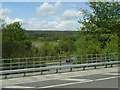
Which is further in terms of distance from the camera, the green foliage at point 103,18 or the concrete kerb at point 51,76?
the green foliage at point 103,18

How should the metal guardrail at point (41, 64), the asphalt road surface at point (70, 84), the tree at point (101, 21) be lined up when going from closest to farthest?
the asphalt road surface at point (70, 84)
the metal guardrail at point (41, 64)
the tree at point (101, 21)

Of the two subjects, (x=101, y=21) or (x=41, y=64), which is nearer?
(x=41, y=64)

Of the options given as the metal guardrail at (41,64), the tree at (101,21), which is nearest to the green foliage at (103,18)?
the tree at (101,21)

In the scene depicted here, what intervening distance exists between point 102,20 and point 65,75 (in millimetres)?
27427

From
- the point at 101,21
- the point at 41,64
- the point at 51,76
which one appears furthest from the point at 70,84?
the point at 101,21

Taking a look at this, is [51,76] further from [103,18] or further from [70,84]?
[103,18]

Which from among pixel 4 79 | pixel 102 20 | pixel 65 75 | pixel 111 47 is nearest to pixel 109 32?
pixel 102 20

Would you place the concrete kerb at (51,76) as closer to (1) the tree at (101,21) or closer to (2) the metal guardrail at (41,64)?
(2) the metal guardrail at (41,64)

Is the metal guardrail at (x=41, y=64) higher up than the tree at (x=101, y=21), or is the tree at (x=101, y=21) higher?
the tree at (x=101, y=21)

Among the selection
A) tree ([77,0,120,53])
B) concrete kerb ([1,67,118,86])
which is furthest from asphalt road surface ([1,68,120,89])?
tree ([77,0,120,53])

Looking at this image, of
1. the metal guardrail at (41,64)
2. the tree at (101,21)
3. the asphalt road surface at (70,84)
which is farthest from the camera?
the tree at (101,21)

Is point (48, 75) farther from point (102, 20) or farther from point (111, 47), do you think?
point (102, 20)

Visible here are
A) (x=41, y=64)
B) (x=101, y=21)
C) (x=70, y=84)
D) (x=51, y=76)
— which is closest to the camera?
(x=70, y=84)

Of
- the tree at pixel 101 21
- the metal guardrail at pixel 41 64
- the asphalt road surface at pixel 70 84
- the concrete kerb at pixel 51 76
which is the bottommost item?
the asphalt road surface at pixel 70 84
